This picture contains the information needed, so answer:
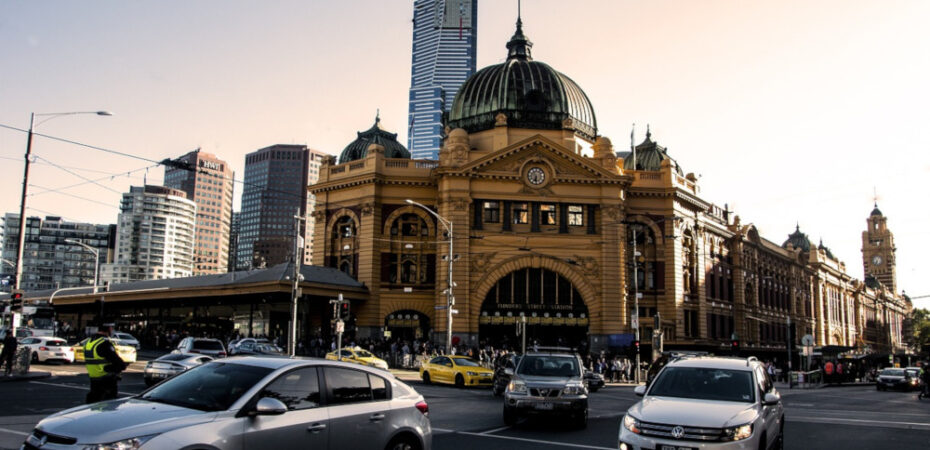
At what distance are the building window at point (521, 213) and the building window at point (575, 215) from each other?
3053 mm

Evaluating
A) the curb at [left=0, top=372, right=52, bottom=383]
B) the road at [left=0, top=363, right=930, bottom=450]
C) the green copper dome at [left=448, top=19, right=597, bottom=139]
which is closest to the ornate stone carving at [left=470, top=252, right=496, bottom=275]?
the green copper dome at [left=448, top=19, right=597, bottom=139]

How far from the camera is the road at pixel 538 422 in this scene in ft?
48.2

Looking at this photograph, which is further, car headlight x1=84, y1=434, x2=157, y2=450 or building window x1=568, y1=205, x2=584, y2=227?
building window x1=568, y1=205, x2=584, y2=227

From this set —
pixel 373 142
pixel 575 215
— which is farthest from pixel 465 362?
pixel 373 142

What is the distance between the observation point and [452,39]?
193 meters

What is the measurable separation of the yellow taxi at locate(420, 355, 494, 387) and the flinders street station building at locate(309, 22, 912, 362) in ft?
50.2

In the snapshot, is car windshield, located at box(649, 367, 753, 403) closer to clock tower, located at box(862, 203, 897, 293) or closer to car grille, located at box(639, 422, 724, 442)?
car grille, located at box(639, 422, 724, 442)

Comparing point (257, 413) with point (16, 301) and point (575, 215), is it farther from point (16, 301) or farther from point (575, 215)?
point (575, 215)

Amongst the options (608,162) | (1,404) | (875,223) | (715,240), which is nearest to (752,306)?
(715,240)

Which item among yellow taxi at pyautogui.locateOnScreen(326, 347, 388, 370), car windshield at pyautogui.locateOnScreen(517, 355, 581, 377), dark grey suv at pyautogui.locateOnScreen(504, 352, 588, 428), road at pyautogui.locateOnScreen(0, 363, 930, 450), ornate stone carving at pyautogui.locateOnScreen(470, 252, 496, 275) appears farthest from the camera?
ornate stone carving at pyautogui.locateOnScreen(470, 252, 496, 275)

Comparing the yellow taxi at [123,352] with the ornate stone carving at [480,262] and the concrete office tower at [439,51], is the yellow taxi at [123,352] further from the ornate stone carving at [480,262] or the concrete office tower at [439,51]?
the concrete office tower at [439,51]

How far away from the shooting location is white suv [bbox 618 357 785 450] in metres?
10.2

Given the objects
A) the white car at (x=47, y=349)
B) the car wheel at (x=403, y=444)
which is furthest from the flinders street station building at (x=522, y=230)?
the car wheel at (x=403, y=444)

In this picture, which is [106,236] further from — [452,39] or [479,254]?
[479,254]
